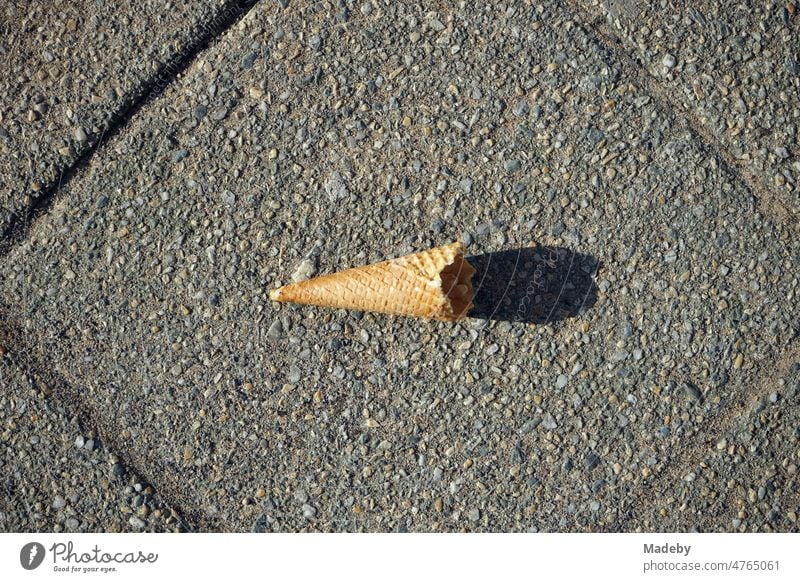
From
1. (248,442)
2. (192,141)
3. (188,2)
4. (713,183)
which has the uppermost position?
(188,2)

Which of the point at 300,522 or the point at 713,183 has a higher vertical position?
the point at 713,183

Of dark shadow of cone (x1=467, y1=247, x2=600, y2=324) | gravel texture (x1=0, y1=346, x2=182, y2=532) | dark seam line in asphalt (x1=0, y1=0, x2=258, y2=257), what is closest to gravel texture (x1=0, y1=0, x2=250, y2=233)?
→ dark seam line in asphalt (x1=0, y1=0, x2=258, y2=257)

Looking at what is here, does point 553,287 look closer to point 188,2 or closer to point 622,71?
point 622,71

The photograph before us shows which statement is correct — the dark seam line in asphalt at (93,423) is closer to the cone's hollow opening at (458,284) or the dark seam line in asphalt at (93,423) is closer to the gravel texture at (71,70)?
the gravel texture at (71,70)

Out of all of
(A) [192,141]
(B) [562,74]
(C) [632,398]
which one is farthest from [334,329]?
(B) [562,74]

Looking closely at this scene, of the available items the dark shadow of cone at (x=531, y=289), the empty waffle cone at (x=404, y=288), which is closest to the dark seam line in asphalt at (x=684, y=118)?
the dark shadow of cone at (x=531, y=289)

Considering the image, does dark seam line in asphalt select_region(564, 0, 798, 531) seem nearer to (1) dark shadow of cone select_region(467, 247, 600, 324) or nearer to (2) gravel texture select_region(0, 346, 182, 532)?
(1) dark shadow of cone select_region(467, 247, 600, 324)
